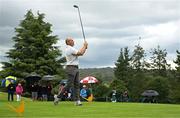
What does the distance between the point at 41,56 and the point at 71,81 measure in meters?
57.1

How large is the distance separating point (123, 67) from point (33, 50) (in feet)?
144

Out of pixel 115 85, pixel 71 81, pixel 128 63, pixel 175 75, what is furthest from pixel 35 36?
pixel 71 81

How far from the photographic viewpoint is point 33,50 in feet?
237

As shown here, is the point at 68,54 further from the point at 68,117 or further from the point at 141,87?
the point at 141,87

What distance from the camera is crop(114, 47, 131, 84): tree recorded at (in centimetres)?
10931

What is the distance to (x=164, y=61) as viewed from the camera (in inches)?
4478

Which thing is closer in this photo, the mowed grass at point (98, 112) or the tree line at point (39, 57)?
the mowed grass at point (98, 112)

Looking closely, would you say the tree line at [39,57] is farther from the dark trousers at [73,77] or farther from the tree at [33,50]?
the dark trousers at [73,77]

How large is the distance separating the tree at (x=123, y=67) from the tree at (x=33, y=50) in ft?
119

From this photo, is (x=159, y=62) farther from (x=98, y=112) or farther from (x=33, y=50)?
(x=98, y=112)

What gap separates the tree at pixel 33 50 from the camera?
2773 inches

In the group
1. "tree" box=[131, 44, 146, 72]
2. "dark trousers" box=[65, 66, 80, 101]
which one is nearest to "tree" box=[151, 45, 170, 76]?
"tree" box=[131, 44, 146, 72]

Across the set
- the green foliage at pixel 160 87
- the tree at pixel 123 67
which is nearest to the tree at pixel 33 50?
the green foliage at pixel 160 87

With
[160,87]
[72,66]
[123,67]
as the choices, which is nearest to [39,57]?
[160,87]
